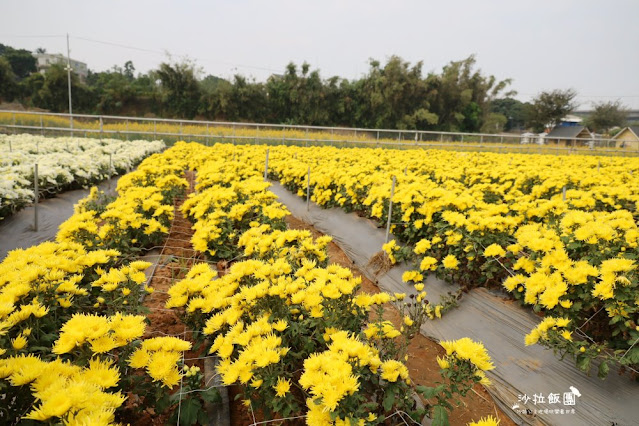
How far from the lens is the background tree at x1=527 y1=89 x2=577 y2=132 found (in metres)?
43.9

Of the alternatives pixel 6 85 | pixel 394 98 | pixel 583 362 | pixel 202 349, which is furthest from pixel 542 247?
pixel 6 85

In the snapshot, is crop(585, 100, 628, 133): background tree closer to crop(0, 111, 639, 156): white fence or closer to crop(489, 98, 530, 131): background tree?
crop(489, 98, 530, 131): background tree

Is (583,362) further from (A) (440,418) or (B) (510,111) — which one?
(B) (510,111)

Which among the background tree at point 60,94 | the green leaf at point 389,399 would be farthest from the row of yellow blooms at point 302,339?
the background tree at point 60,94

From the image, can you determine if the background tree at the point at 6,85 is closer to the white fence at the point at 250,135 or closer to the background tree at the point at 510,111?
the white fence at the point at 250,135

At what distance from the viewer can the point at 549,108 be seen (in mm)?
44719

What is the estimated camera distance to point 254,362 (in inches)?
64.1

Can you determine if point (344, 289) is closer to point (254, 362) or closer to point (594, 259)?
point (254, 362)

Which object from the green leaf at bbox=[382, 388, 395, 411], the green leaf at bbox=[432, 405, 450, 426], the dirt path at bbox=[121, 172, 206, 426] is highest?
the green leaf at bbox=[382, 388, 395, 411]

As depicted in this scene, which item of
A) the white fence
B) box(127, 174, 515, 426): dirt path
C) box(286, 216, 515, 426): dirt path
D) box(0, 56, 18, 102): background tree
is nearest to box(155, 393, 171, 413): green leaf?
box(127, 174, 515, 426): dirt path

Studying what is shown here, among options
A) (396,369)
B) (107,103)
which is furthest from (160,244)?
(107,103)

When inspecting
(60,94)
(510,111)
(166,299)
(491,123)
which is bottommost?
(166,299)

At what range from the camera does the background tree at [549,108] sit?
43.9 metres

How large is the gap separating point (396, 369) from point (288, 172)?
6.40 metres
